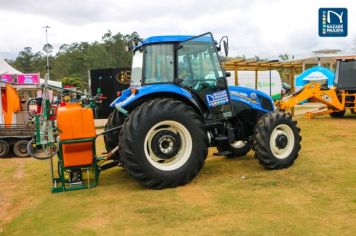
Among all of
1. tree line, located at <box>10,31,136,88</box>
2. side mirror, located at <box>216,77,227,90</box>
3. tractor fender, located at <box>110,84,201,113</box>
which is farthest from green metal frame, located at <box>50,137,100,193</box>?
tree line, located at <box>10,31,136,88</box>

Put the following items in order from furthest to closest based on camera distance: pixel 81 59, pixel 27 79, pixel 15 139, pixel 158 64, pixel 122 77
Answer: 1. pixel 81 59
2. pixel 122 77
3. pixel 27 79
4. pixel 15 139
5. pixel 158 64

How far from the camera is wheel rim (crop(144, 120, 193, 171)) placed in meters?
5.91

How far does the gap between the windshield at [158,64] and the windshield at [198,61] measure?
16 cm

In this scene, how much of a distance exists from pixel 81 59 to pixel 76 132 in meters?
59.0

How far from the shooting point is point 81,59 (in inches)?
2467

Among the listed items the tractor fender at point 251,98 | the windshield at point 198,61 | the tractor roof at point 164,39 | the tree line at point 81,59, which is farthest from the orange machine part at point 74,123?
the tree line at point 81,59

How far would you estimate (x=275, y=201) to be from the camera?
16.7ft

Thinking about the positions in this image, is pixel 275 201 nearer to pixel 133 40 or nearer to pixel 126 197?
pixel 126 197

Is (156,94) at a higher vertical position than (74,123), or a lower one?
higher

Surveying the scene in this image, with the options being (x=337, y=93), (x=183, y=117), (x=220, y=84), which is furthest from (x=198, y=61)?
(x=337, y=93)

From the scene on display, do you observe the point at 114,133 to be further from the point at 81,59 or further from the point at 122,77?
the point at 81,59

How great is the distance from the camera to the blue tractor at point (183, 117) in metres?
5.73

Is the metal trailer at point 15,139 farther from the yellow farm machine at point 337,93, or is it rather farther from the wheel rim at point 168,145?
the yellow farm machine at point 337,93

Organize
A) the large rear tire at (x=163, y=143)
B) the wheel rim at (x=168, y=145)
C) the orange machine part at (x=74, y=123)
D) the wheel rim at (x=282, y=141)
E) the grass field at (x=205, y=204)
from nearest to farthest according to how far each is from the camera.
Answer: the grass field at (x=205, y=204)
the large rear tire at (x=163, y=143)
the orange machine part at (x=74, y=123)
the wheel rim at (x=168, y=145)
the wheel rim at (x=282, y=141)
